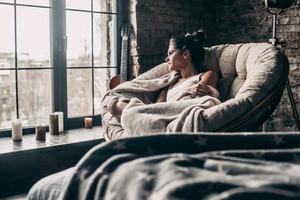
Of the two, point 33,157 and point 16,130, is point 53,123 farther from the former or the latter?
point 33,157

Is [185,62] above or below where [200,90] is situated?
above

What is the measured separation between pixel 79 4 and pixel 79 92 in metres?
Answer: 0.73

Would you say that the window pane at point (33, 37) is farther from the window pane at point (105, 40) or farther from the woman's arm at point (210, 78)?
the woman's arm at point (210, 78)

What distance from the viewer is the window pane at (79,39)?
139 inches

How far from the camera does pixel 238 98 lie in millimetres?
2279

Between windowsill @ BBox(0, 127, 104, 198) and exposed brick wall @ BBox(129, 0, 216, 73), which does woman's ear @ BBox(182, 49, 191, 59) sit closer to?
exposed brick wall @ BBox(129, 0, 216, 73)

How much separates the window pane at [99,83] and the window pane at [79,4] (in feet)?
1.76

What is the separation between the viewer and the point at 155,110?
95.9 inches

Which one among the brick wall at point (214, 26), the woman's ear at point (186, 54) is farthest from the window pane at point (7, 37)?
the woman's ear at point (186, 54)

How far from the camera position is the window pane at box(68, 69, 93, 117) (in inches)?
140

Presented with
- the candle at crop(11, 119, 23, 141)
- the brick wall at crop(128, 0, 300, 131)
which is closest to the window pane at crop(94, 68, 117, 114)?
the brick wall at crop(128, 0, 300, 131)

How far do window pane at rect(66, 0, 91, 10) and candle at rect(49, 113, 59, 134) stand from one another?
92 cm

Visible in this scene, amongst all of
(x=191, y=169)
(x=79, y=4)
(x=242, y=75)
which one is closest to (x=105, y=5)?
(x=79, y=4)

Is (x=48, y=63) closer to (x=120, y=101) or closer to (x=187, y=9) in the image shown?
(x=120, y=101)
